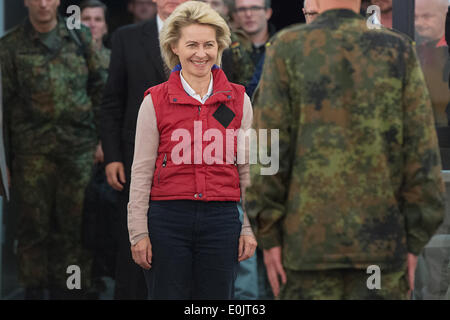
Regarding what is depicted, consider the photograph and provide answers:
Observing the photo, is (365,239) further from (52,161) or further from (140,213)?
(52,161)

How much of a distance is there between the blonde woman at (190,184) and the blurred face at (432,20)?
66.5 inches

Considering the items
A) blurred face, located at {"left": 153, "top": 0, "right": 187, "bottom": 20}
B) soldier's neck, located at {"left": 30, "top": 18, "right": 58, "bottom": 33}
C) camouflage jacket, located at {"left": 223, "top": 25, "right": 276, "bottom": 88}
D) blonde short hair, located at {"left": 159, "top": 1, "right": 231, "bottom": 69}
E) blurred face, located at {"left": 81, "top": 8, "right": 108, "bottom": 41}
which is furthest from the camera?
blurred face, located at {"left": 81, "top": 8, "right": 108, "bottom": 41}

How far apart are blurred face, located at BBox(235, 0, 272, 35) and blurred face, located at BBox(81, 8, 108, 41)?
128 cm

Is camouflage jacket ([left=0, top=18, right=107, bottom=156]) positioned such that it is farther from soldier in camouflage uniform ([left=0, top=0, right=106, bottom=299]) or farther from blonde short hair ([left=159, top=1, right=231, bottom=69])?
blonde short hair ([left=159, top=1, right=231, bottom=69])

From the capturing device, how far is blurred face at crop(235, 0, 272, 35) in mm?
5082

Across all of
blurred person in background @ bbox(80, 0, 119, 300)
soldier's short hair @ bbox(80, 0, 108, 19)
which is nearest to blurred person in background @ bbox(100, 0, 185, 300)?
blurred person in background @ bbox(80, 0, 119, 300)

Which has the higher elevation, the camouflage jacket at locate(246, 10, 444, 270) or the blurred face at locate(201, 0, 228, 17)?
the blurred face at locate(201, 0, 228, 17)

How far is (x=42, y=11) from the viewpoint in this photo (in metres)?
5.11

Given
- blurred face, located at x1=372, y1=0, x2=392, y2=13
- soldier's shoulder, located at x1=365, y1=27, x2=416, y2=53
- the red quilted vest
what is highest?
blurred face, located at x1=372, y1=0, x2=392, y2=13

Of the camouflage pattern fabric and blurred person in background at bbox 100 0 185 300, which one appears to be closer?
blurred person in background at bbox 100 0 185 300

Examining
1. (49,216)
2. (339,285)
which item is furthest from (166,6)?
(339,285)

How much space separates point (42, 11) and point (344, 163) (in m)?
3.40

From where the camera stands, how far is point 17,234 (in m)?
4.95

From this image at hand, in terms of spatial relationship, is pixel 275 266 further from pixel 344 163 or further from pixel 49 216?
pixel 49 216
